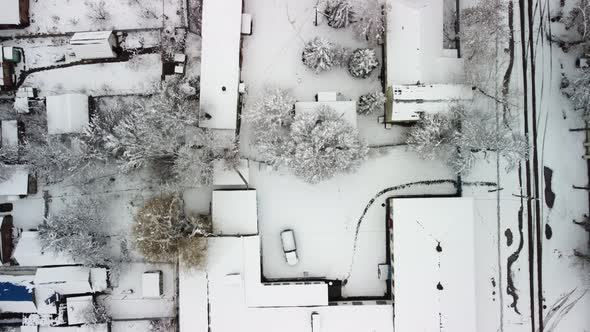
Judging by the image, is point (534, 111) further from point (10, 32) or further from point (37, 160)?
point (10, 32)

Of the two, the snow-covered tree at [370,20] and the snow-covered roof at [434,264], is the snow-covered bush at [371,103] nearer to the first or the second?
the snow-covered tree at [370,20]

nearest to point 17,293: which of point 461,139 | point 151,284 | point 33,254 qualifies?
point 33,254

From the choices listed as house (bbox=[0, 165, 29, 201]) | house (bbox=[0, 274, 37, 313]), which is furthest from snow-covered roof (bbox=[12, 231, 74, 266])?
house (bbox=[0, 165, 29, 201])

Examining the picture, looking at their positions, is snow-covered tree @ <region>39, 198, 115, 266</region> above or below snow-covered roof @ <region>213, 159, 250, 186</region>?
below

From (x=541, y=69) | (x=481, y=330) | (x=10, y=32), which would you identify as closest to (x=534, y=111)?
(x=541, y=69)

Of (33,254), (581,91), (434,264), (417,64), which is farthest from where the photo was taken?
(33,254)

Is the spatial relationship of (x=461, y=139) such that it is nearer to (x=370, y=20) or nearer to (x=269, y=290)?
(x=370, y=20)

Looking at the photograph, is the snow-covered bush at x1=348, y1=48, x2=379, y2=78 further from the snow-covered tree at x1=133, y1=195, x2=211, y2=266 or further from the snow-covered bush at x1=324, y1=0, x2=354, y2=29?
the snow-covered tree at x1=133, y1=195, x2=211, y2=266
